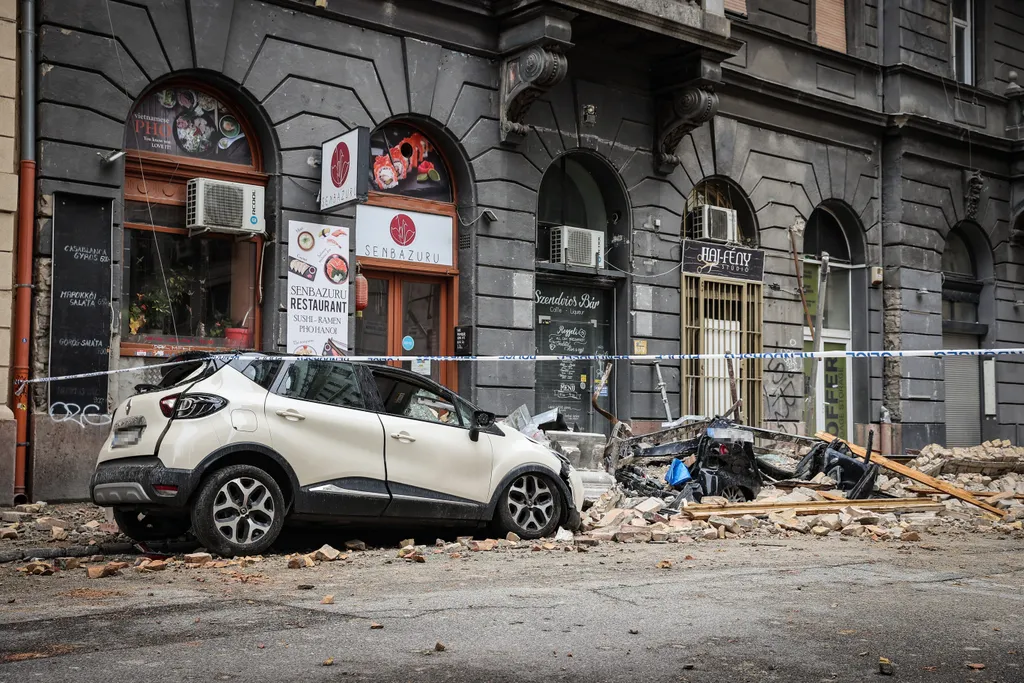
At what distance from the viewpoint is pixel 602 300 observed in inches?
672

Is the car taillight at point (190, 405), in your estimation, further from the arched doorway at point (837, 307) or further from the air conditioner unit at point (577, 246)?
the arched doorway at point (837, 307)

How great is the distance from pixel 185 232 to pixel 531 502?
18.5ft

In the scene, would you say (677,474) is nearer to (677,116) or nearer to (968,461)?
(968,461)

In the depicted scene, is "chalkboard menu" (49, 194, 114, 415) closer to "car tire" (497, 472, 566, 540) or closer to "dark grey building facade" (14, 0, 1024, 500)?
"dark grey building facade" (14, 0, 1024, 500)

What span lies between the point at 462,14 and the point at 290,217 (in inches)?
152

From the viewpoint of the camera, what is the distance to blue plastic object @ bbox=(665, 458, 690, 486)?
41.1 feet

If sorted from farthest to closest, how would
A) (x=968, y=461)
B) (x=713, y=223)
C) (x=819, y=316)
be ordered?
1. (x=819, y=316)
2. (x=713, y=223)
3. (x=968, y=461)

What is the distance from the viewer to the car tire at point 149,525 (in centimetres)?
869

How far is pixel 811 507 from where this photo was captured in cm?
1141

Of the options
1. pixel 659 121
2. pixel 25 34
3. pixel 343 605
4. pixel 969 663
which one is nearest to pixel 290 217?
pixel 25 34

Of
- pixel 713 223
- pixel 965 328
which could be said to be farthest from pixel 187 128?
pixel 965 328

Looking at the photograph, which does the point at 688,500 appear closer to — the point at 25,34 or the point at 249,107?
the point at 249,107

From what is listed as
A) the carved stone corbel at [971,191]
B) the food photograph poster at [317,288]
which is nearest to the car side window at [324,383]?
the food photograph poster at [317,288]

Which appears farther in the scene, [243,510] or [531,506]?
[531,506]
